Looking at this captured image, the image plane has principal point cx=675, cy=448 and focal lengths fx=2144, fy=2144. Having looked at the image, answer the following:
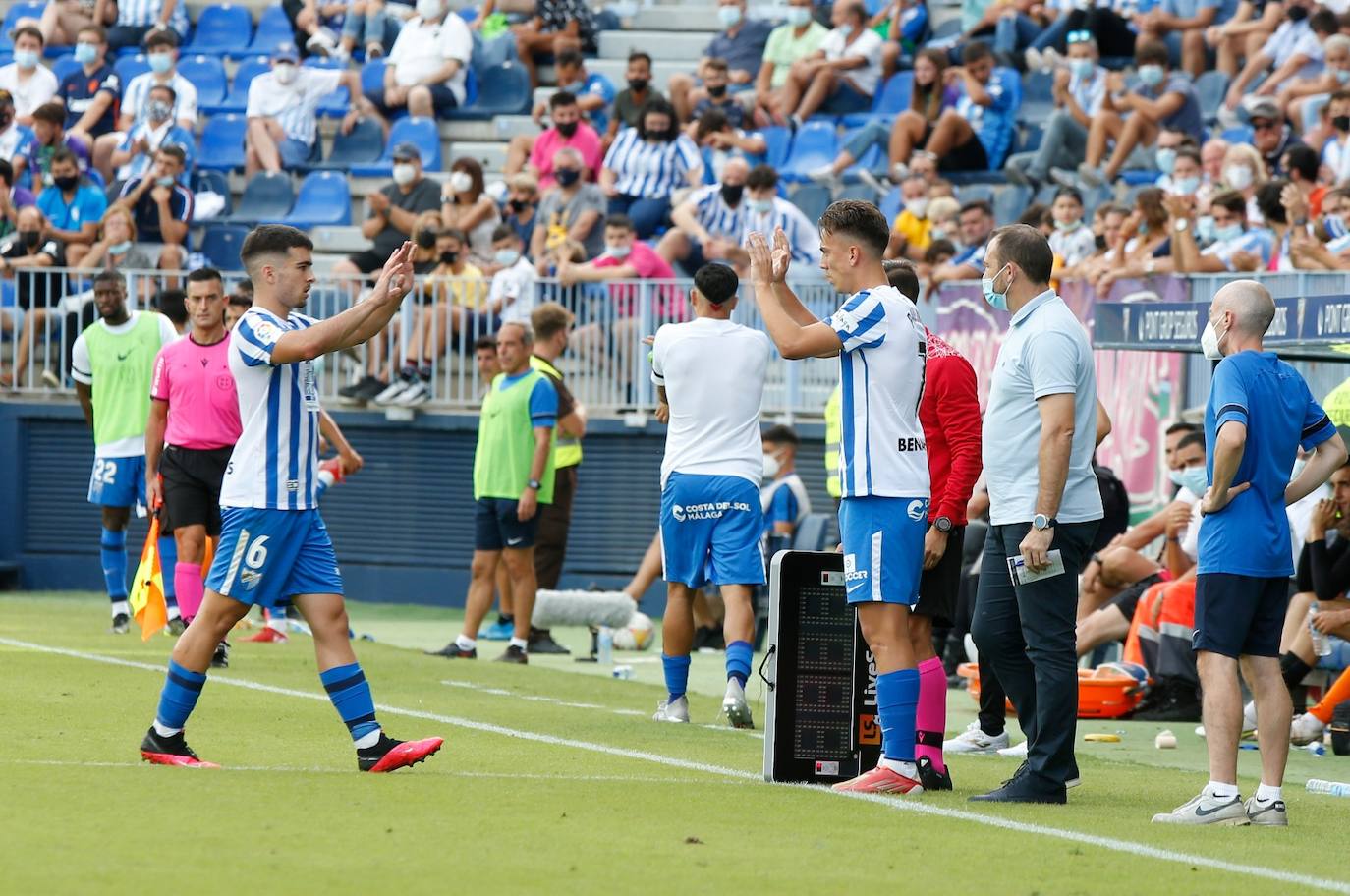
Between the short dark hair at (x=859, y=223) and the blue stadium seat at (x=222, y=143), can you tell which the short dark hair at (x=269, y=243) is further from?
the blue stadium seat at (x=222, y=143)

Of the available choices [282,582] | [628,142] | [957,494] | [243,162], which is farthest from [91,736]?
[243,162]

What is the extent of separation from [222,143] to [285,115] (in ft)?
2.67

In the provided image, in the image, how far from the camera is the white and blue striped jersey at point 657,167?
844 inches

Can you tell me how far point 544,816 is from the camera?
7043 mm

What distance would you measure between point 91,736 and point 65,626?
6.87m

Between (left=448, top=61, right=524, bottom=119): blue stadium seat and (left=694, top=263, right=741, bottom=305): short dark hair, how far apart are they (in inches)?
555

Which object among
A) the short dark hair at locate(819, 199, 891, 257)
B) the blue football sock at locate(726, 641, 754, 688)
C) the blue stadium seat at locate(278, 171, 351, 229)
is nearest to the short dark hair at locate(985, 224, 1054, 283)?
the short dark hair at locate(819, 199, 891, 257)

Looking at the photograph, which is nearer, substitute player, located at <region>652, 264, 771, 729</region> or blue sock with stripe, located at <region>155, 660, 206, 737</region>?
blue sock with stripe, located at <region>155, 660, 206, 737</region>

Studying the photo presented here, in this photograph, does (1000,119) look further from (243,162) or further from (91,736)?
(91,736)

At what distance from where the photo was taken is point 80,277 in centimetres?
2022

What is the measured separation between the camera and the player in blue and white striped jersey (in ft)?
65.0

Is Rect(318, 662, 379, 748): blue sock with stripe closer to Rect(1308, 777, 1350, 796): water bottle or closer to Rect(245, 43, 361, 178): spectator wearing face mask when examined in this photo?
Rect(1308, 777, 1350, 796): water bottle

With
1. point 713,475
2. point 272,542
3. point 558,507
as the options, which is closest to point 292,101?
point 558,507

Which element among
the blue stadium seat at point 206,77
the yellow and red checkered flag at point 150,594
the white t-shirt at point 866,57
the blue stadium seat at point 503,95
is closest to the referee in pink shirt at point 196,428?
the yellow and red checkered flag at point 150,594
